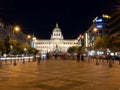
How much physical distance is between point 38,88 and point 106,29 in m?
127

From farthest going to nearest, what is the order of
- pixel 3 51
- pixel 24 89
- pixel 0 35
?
pixel 0 35 < pixel 3 51 < pixel 24 89

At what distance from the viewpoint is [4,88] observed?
13.7 metres

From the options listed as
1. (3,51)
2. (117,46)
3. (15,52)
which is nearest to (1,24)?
(15,52)

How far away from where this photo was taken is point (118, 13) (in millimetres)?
100312

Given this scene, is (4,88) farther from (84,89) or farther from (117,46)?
(117,46)

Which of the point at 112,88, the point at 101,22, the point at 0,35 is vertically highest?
the point at 101,22

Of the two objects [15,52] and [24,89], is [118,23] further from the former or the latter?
[24,89]

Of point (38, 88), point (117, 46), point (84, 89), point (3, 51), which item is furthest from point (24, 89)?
Result: point (3, 51)

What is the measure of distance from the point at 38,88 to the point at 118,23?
91637mm

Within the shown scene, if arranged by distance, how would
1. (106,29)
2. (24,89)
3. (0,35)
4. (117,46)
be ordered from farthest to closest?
1. (106,29)
2. (0,35)
3. (117,46)
4. (24,89)

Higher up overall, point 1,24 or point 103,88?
point 1,24

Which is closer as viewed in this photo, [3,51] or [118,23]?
[3,51]

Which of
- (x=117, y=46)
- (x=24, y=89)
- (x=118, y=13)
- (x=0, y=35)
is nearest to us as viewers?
(x=24, y=89)

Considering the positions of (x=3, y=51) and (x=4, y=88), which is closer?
(x=4, y=88)
